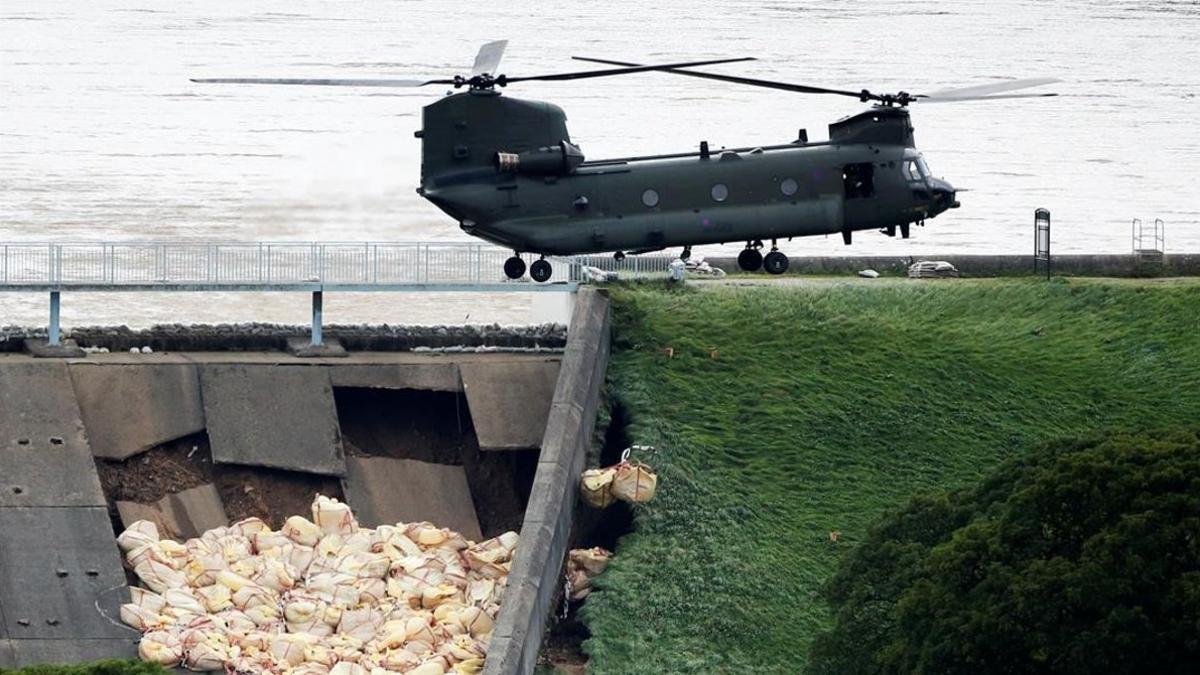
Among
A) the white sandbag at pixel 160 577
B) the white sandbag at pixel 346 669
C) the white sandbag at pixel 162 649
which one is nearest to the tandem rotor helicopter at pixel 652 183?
the white sandbag at pixel 160 577

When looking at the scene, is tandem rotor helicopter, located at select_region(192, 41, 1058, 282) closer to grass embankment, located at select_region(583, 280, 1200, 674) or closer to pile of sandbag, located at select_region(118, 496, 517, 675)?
grass embankment, located at select_region(583, 280, 1200, 674)

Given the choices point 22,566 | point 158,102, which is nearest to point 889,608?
point 22,566

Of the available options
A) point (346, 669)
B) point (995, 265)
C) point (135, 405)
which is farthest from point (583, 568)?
point (995, 265)

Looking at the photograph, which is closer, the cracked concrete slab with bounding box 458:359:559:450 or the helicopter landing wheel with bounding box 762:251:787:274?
the cracked concrete slab with bounding box 458:359:559:450

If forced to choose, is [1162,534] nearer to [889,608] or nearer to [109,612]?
[889,608]

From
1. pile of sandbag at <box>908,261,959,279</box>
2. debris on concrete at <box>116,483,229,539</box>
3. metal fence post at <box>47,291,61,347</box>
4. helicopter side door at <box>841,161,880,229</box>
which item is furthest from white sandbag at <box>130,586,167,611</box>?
pile of sandbag at <box>908,261,959,279</box>

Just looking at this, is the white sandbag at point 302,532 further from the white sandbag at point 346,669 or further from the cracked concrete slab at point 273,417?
the white sandbag at point 346,669
